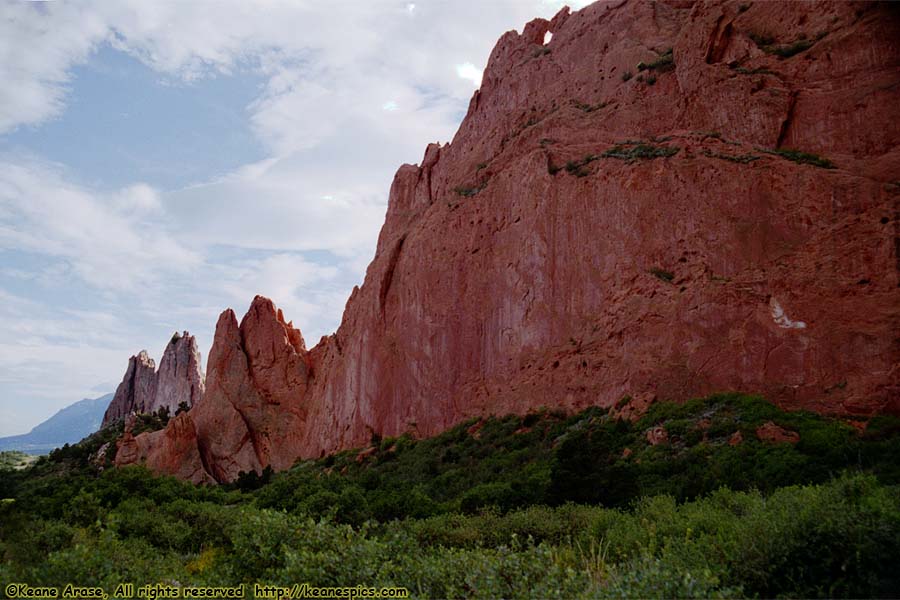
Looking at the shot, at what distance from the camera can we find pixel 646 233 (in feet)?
90.0

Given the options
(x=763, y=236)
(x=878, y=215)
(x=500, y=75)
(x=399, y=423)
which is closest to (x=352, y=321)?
(x=399, y=423)

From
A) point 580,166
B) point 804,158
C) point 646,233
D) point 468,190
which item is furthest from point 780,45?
point 468,190

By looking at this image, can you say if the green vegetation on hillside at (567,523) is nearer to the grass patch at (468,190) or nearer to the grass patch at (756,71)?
→ the grass patch at (756,71)

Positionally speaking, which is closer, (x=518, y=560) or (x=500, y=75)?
(x=518, y=560)

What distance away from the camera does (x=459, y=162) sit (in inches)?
1607

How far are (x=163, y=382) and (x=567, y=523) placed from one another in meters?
79.7

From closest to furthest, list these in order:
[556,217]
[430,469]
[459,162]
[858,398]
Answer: [858,398], [430,469], [556,217], [459,162]

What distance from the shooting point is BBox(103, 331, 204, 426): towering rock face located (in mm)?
78438

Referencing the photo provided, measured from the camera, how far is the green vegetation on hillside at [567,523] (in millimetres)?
8547

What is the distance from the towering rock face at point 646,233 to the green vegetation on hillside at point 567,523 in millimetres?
2758

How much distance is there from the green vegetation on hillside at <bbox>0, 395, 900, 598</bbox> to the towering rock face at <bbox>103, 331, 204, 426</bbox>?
59.8 metres

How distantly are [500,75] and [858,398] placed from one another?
30.2 metres

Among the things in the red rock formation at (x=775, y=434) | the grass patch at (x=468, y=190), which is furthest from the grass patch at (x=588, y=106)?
the red rock formation at (x=775, y=434)

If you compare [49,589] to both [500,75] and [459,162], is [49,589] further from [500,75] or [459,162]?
[500,75]
